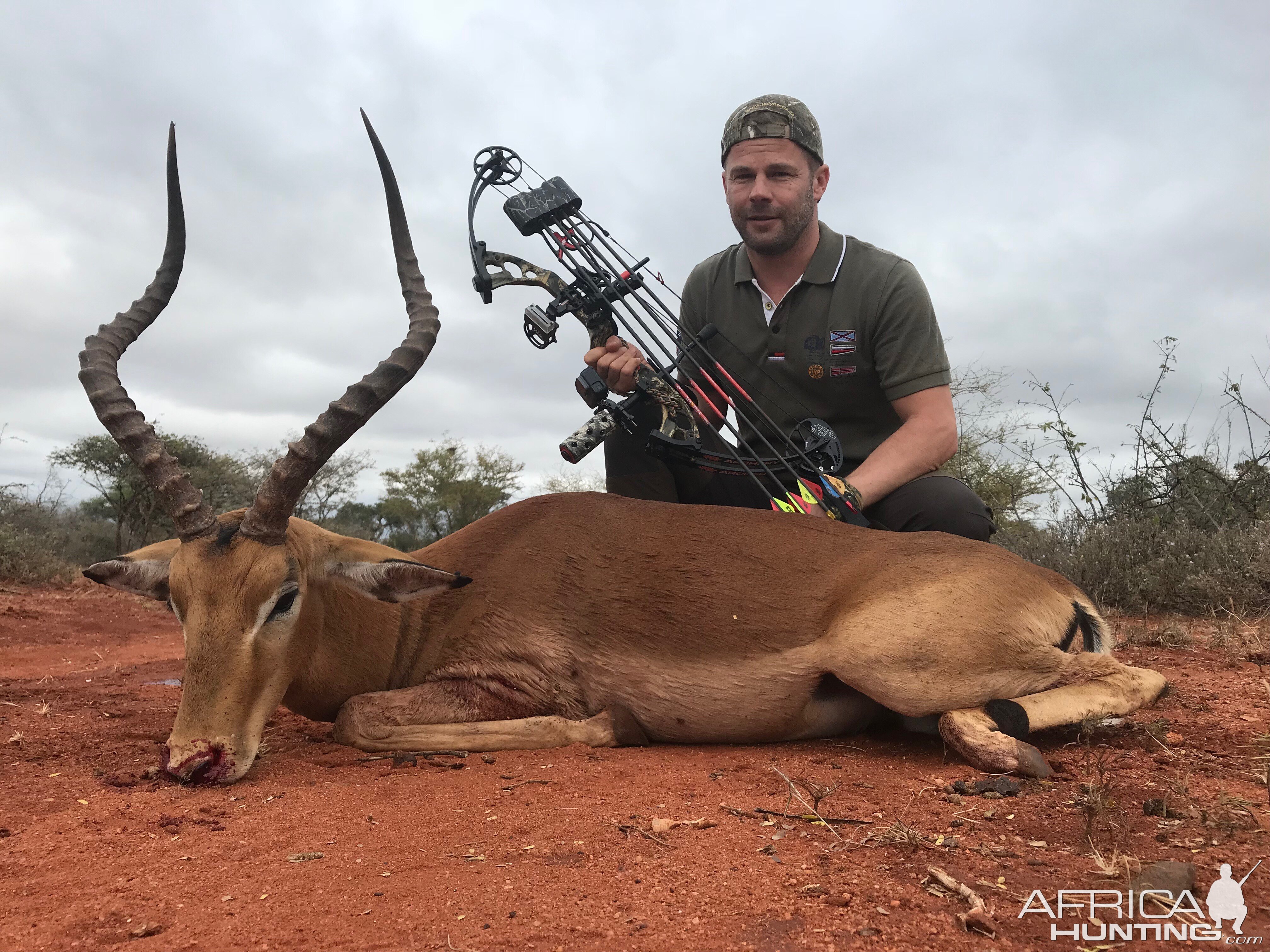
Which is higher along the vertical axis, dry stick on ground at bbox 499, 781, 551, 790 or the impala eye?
the impala eye

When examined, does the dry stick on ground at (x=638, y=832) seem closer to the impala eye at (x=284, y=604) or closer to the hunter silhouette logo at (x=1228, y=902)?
the hunter silhouette logo at (x=1228, y=902)

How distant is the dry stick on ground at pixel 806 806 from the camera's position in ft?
8.78

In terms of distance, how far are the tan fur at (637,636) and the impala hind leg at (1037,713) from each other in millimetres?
12

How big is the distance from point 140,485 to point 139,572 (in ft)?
54.9

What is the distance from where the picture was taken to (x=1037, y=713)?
3711 millimetres

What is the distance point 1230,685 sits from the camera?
500 centimetres

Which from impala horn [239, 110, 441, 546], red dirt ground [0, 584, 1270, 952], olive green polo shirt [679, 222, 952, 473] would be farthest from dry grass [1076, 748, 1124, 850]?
impala horn [239, 110, 441, 546]

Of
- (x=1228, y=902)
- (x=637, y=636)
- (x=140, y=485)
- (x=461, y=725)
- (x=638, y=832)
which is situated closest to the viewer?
(x=1228, y=902)

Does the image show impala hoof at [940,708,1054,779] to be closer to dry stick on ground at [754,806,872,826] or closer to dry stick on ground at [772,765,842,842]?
dry stick on ground at [772,765,842,842]

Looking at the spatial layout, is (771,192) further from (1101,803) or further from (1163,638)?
(1101,803)

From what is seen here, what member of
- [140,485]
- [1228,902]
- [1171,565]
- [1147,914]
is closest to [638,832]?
[1147,914]

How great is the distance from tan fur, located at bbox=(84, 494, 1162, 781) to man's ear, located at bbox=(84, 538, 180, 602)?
0.10 meters

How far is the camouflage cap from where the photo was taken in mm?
6188

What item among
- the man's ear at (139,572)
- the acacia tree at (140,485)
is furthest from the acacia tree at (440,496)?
the man's ear at (139,572)
